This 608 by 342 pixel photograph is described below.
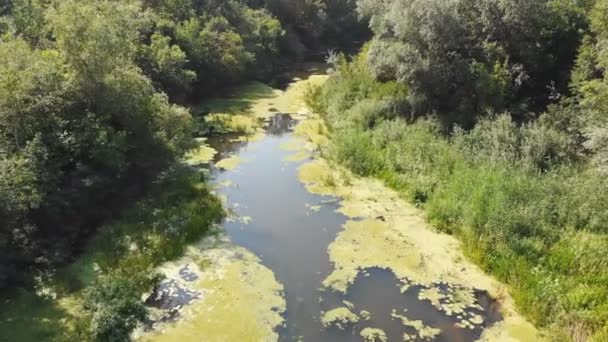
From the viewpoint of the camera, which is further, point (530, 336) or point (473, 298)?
point (473, 298)

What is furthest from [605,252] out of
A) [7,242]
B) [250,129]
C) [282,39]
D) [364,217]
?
[282,39]

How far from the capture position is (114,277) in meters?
11.3

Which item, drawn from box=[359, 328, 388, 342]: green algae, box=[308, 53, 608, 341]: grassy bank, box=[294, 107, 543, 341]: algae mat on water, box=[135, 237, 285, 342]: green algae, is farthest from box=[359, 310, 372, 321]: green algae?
box=[308, 53, 608, 341]: grassy bank

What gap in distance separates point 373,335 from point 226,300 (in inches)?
140

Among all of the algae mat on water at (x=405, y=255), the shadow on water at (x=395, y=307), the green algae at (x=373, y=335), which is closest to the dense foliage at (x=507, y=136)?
the algae mat on water at (x=405, y=255)

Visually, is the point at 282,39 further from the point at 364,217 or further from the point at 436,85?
the point at 364,217

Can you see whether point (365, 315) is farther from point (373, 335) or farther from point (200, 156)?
point (200, 156)

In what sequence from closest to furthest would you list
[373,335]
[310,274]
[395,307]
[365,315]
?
[373,335] → [365,315] → [395,307] → [310,274]

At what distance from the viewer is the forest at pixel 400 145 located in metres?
11.3

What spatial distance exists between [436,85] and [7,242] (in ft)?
Answer: 50.5

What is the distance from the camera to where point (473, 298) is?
11438mm

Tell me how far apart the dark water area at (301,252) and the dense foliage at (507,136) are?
1.90m

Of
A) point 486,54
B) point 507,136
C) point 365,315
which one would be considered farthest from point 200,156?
point 486,54

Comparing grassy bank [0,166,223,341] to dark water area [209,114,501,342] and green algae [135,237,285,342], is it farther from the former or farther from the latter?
dark water area [209,114,501,342]
